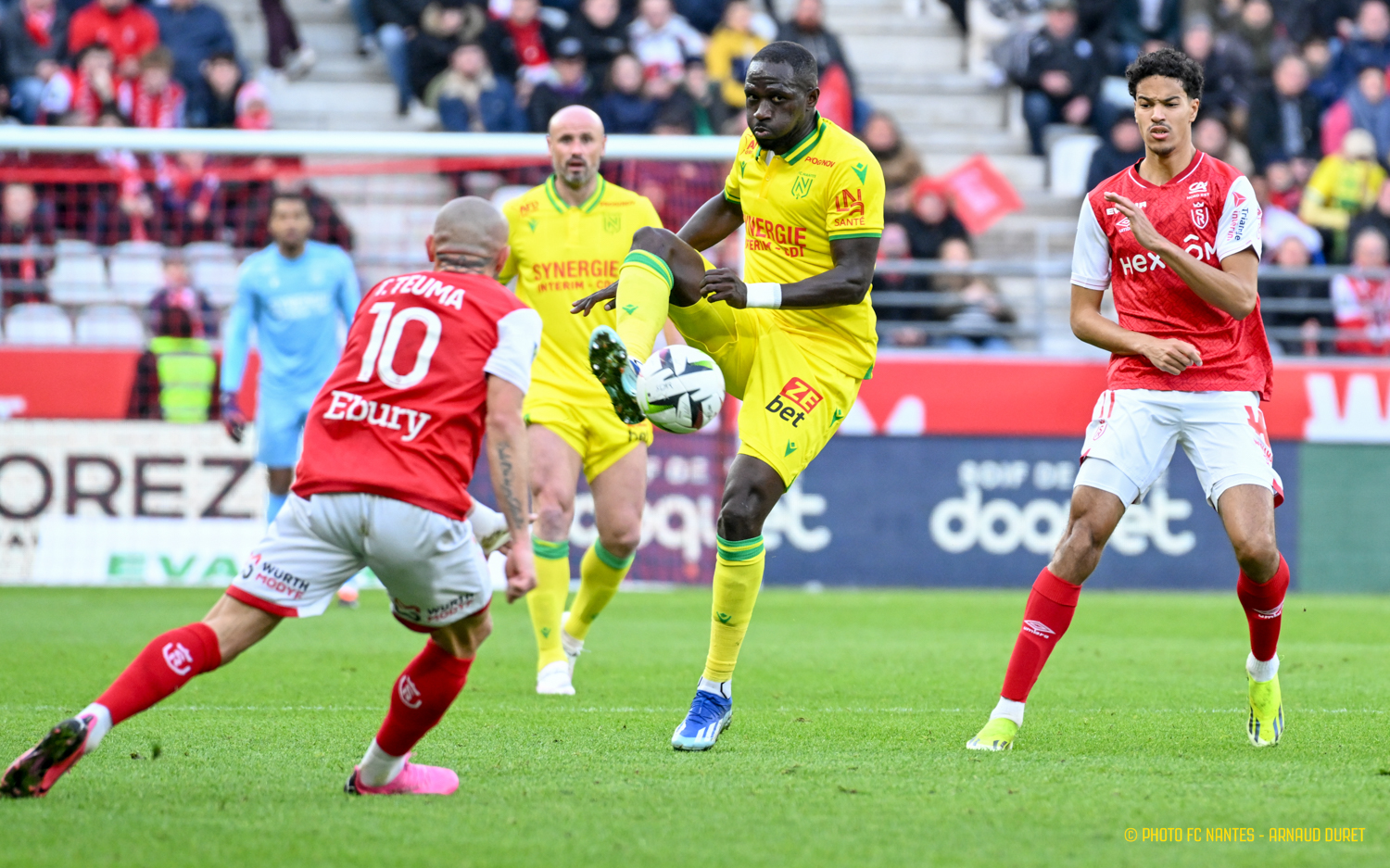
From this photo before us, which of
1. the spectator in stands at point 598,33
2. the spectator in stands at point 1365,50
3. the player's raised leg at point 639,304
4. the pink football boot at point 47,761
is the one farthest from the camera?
the spectator in stands at point 1365,50

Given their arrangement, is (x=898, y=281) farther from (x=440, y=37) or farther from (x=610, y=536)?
(x=610, y=536)

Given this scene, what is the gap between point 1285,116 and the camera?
18469 mm

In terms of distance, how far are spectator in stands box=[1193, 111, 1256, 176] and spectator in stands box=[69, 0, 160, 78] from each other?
1074 cm

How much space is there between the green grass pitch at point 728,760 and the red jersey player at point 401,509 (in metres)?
0.33

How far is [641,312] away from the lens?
5.65 m

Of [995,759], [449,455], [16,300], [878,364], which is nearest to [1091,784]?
[995,759]

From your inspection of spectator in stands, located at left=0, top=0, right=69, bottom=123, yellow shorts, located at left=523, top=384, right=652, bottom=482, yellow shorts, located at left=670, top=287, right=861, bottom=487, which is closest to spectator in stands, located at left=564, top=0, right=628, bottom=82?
spectator in stands, located at left=0, top=0, right=69, bottom=123

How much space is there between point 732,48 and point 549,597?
11.4 m

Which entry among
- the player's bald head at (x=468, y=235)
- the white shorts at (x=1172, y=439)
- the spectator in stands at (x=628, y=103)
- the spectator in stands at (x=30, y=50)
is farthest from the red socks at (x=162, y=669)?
the spectator in stands at (x=30, y=50)

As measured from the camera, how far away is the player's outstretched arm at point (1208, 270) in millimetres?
5633

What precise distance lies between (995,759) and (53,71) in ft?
44.9

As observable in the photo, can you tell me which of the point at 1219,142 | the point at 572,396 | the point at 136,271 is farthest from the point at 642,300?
the point at 1219,142

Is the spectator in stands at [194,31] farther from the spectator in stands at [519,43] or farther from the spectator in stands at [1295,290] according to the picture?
the spectator in stands at [1295,290]

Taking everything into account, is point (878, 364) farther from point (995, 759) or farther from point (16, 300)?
point (995, 759)
